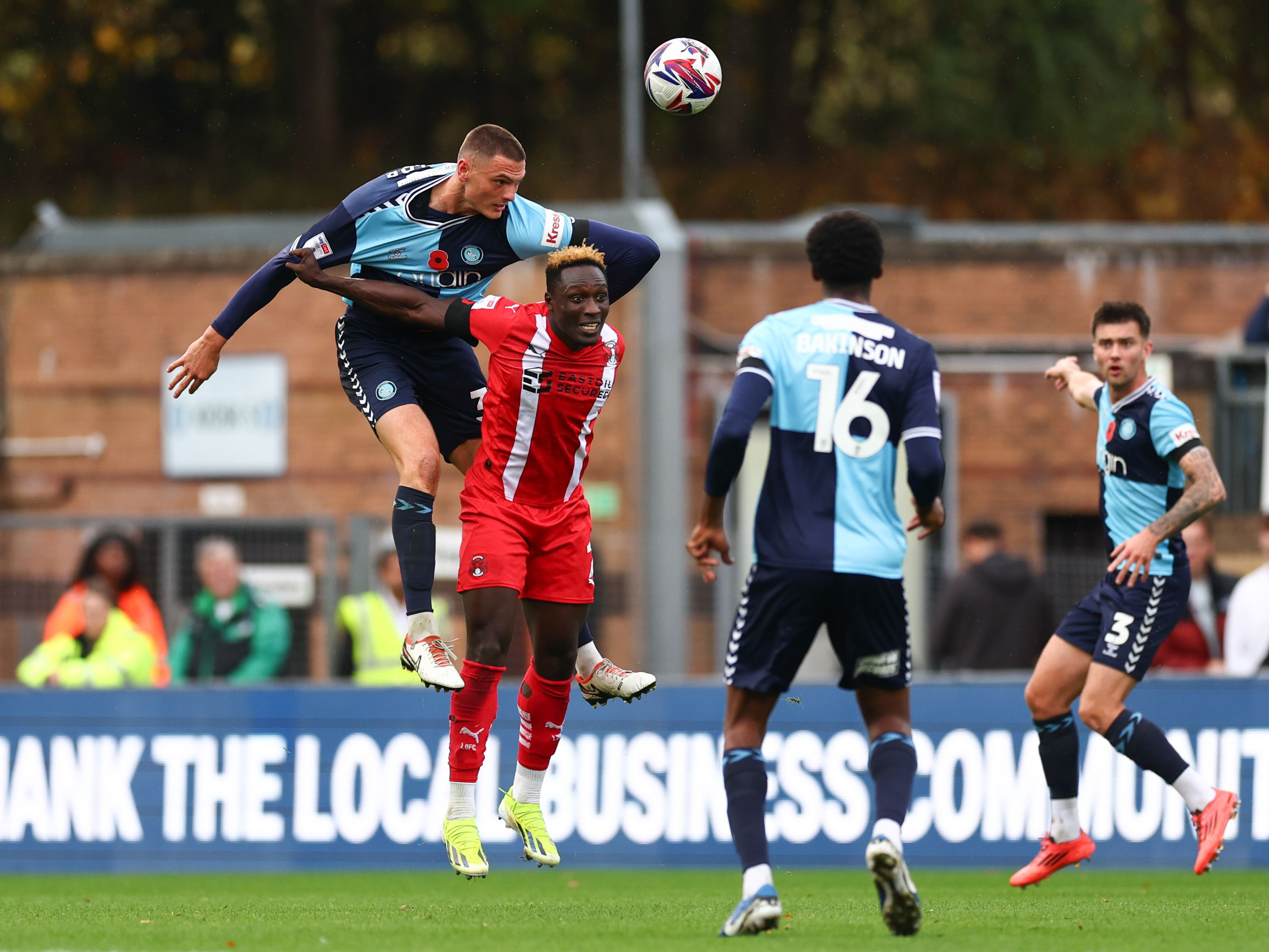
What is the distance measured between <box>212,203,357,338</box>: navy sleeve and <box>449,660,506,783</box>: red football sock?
5.87 feet

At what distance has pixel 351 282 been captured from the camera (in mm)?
7887

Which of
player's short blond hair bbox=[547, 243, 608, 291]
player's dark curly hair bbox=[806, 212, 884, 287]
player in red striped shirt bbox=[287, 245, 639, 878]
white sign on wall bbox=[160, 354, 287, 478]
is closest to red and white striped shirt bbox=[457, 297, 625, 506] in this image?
player in red striped shirt bbox=[287, 245, 639, 878]

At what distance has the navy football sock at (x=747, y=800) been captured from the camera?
6824 mm

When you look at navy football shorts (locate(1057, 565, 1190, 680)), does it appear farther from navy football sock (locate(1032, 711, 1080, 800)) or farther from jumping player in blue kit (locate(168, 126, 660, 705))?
jumping player in blue kit (locate(168, 126, 660, 705))

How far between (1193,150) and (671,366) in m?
12.8

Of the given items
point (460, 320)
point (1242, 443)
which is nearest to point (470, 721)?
point (460, 320)

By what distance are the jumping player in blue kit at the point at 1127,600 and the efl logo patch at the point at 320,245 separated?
3505 millimetres

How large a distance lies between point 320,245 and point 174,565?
6533 millimetres

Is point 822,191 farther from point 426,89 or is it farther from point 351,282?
A: point 351,282

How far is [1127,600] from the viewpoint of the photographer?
856 centimetres

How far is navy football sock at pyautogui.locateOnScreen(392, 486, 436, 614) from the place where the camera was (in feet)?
25.9

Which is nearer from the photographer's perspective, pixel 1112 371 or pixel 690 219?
pixel 1112 371

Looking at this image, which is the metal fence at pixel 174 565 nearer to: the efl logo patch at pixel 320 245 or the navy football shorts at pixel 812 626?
the efl logo patch at pixel 320 245

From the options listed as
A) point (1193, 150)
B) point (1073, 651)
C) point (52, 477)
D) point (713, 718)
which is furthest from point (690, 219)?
point (1073, 651)
